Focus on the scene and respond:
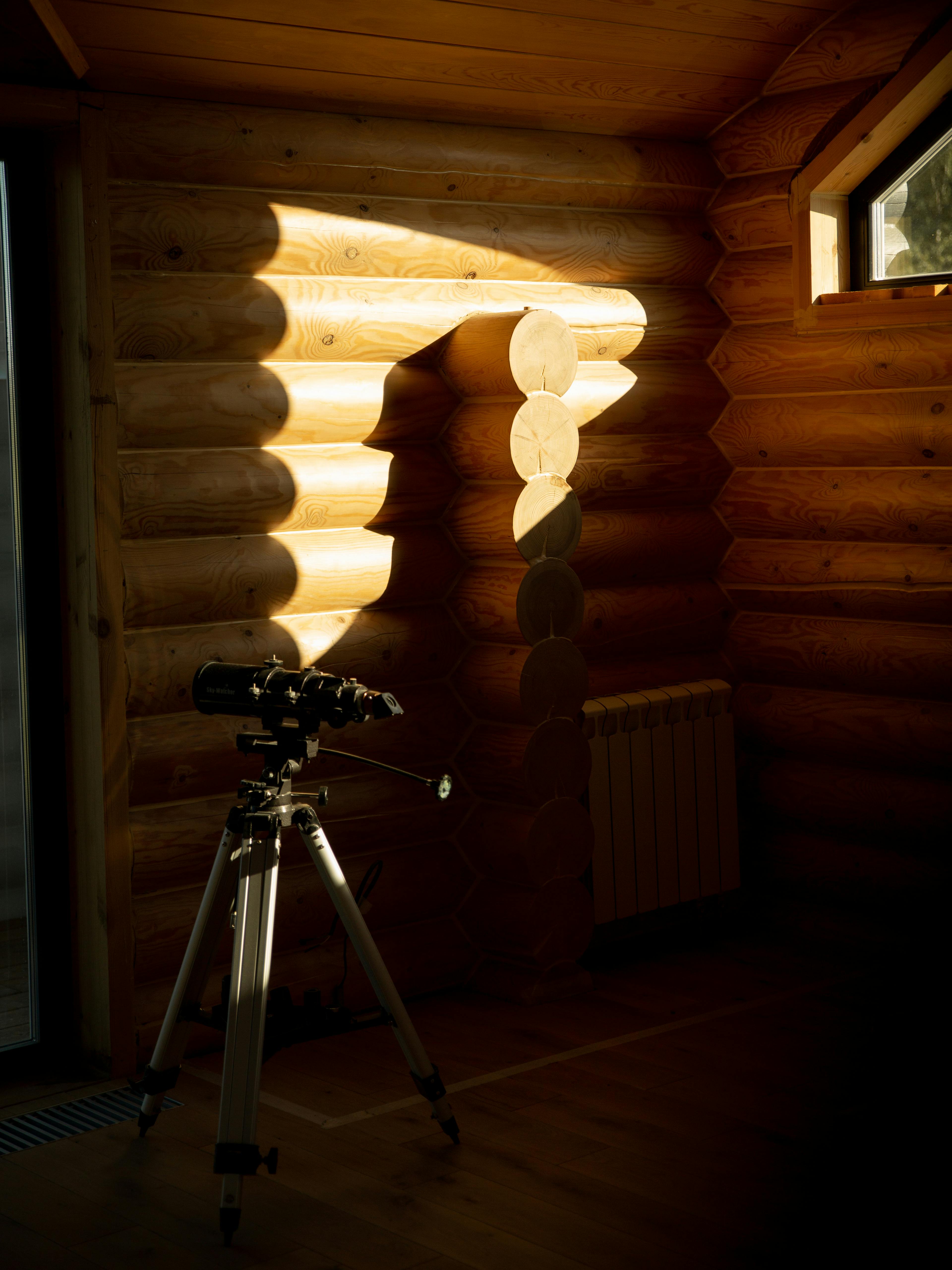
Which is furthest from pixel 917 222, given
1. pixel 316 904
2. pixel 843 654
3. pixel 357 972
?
pixel 357 972

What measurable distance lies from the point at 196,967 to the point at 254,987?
0.32 metres

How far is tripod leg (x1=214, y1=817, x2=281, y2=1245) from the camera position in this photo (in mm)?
→ 3203

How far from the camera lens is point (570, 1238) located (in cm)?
319

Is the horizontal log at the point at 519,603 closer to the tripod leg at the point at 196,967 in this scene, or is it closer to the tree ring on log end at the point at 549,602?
the tree ring on log end at the point at 549,602

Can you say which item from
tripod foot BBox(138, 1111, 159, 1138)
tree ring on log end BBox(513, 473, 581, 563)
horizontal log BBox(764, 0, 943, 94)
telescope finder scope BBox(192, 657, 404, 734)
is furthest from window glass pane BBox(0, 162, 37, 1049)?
horizontal log BBox(764, 0, 943, 94)

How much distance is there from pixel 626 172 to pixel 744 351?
2.85ft

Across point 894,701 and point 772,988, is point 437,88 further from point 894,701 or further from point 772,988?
point 772,988

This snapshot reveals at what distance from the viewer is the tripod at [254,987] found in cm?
324

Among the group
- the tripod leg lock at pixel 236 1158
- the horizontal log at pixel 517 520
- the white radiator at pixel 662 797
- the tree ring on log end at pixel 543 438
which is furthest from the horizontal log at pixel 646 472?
the tripod leg lock at pixel 236 1158

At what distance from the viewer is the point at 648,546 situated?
17.6 feet

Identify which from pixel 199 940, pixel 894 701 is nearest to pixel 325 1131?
pixel 199 940

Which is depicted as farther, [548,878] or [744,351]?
[744,351]

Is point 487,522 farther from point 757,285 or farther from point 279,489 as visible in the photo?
point 757,285

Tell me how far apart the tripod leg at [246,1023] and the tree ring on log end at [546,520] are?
4.86 feet
